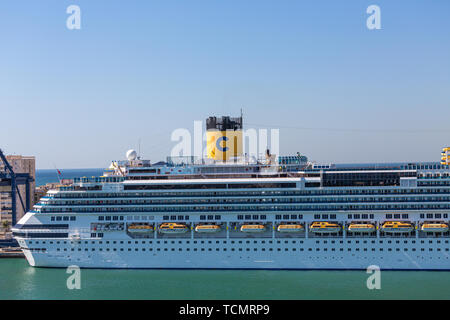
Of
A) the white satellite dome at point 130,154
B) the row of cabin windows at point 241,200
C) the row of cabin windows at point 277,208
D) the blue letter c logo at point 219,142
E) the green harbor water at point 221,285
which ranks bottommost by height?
the green harbor water at point 221,285

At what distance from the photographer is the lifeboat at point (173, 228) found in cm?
3472

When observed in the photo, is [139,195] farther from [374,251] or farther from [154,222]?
[374,251]

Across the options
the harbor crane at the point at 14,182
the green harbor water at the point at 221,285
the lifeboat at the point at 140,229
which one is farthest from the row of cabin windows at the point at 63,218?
the harbor crane at the point at 14,182

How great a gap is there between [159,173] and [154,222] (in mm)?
3573

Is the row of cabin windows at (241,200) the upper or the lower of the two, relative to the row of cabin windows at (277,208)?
upper

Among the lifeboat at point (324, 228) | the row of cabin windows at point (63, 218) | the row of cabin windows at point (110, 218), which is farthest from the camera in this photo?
the row of cabin windows at point (63, 218)

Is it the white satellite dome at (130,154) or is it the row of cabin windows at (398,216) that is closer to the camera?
the row of cabin windows at (398,216)

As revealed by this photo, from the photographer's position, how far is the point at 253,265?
34.5 meters

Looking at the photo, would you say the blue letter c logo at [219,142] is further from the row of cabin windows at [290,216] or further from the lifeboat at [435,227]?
the lifeboat at [435,227]

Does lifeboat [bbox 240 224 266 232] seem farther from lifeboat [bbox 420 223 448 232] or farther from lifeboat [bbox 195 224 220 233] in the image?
lifeboat [bbox 420 223 448 232]

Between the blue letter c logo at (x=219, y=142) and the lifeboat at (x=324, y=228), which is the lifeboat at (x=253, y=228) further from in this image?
the blue letter c logo at (x=219, y=142)

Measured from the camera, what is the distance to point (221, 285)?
31.8 meters

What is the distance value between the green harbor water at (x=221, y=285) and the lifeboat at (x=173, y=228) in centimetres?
265

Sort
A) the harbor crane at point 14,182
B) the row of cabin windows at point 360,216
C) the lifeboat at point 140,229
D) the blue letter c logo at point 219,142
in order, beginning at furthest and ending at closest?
the harbor crane at point 14,182 < the blue letter c logo at point 219,142 < the lifeboat at point 140,229 < the row of cabin windows at point 360,216
